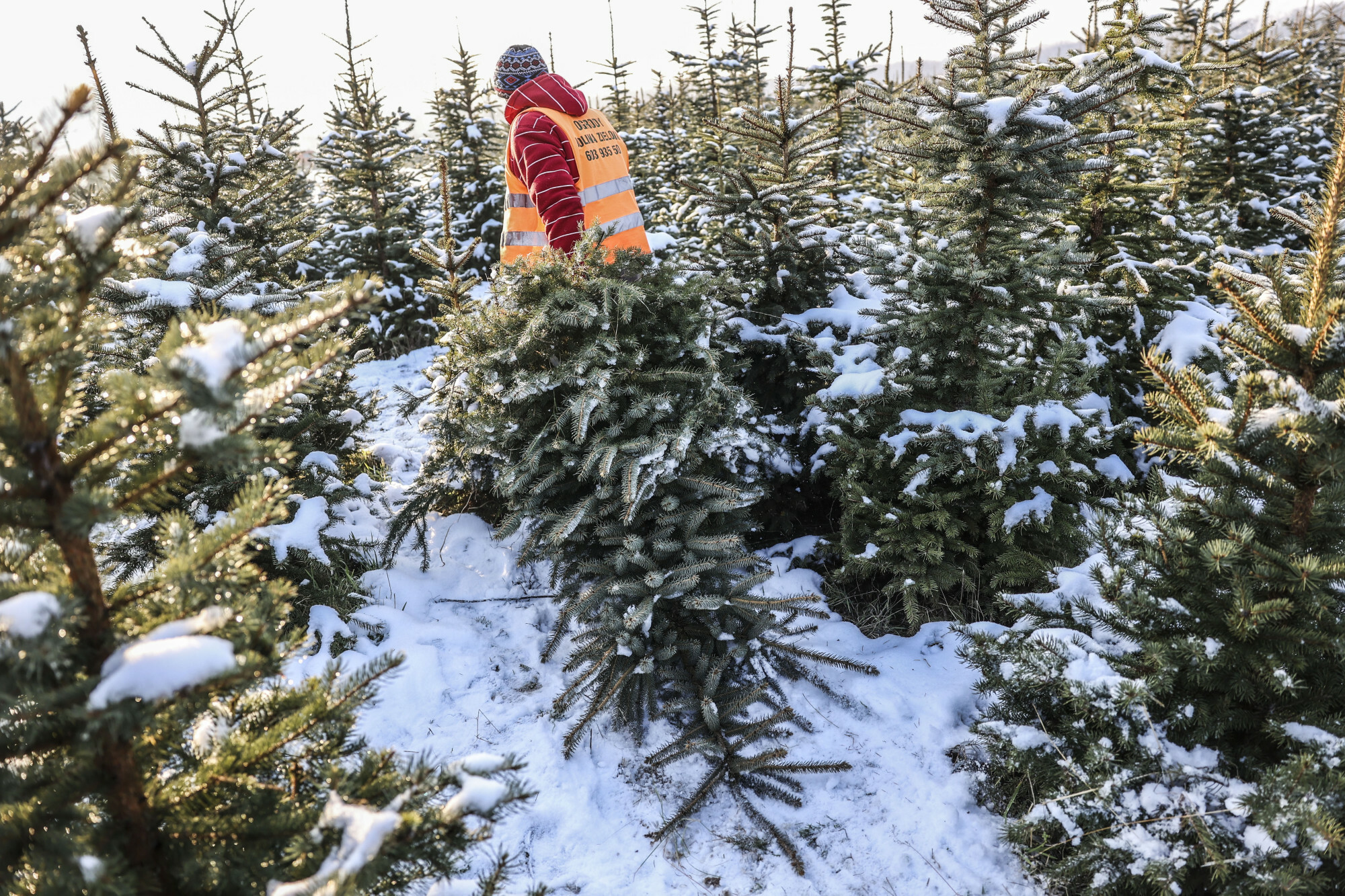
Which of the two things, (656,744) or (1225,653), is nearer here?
(1225,653)

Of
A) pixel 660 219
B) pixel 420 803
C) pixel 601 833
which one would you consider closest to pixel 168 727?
pixel 420 803

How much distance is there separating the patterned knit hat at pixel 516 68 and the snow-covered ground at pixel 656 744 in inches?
129

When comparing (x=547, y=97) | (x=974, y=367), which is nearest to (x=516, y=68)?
(x=547, y=97)

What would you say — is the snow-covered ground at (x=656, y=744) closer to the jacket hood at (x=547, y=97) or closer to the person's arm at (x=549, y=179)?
the person's arm at (x=549, y=179)

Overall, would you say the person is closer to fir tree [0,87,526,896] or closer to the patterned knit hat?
the patterned knit hat

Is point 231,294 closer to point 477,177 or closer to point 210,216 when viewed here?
point 210,216

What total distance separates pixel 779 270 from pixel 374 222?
24.5 ft

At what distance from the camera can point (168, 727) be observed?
1.52m

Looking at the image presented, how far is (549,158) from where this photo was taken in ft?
14.7

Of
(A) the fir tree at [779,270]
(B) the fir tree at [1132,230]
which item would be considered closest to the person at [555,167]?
Answer: (A) the fir tree at [779,270]

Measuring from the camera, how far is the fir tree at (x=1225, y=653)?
2.16m

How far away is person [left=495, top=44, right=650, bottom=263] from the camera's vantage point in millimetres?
4473

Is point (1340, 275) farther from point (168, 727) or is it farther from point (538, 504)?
point (168, 727)

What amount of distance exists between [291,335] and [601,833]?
2.56 m
